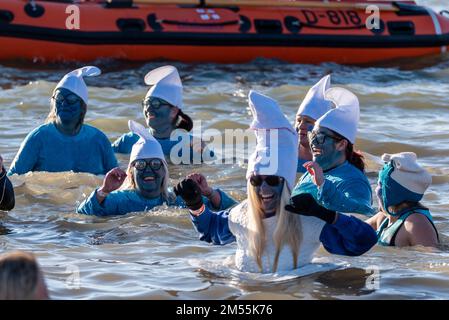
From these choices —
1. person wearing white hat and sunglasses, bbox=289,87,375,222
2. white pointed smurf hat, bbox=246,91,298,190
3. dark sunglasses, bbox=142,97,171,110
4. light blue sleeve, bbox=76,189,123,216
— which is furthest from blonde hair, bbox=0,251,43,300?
dark sunglasses, bbox=142,97,171,110

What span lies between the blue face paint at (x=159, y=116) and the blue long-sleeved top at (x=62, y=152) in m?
0.78

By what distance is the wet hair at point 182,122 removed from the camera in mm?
11641

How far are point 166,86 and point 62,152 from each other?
1.42 metres

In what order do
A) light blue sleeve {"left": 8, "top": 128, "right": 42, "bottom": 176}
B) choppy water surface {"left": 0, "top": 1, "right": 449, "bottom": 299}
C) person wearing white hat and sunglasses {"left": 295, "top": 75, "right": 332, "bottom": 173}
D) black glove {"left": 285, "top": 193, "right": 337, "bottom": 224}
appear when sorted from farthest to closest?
light blue sleeve {"left": 8, "top": 128, "right": 42, "bottom": 176}
person wearing white hat and sunglasses {"left": 295, "top": 75, "right": 332, "bottom": 173}
choppy water surface {"left": 0, "top": 1, "right": 449, "bottom": 299}
black glove {"left": 285, "top": 193, "right": 337, "bottom": 224}

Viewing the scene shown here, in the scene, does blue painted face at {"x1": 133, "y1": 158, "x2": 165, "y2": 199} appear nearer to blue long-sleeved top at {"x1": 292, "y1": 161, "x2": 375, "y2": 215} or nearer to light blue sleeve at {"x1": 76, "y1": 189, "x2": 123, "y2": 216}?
light blue sleeve at {"x1": 76, "y1": 189, "x2": 123, "y2": 216}

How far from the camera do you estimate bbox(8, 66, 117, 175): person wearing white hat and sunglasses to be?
34.1ft

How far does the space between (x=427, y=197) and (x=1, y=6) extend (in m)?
8.22

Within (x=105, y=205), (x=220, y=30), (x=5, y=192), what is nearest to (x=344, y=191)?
(x=105, y=205)

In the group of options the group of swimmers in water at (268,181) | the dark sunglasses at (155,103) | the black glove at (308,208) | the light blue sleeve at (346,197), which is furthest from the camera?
the dark sunglasses at (155,103)

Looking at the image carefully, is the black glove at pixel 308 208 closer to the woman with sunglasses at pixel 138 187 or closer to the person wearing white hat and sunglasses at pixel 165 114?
the woman with sunglasses at pixel 138 187

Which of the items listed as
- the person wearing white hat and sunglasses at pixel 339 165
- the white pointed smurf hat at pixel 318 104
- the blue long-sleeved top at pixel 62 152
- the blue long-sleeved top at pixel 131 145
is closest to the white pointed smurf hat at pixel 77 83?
the blue long-sleeved top at pixel 62 152

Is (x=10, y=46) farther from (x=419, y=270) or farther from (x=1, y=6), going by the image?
(x=419, y=270)

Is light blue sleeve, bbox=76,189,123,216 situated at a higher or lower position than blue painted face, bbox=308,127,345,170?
lower
